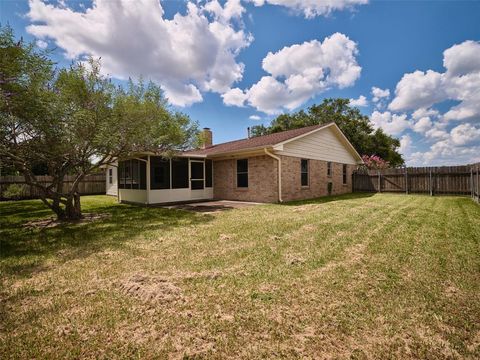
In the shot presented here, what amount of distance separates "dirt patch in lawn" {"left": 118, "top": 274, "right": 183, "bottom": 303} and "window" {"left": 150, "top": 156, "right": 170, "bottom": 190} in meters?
9.62

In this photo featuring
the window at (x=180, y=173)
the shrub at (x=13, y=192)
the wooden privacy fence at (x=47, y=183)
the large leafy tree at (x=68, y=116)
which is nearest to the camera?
the large leafy tree at (x=68, y=116)

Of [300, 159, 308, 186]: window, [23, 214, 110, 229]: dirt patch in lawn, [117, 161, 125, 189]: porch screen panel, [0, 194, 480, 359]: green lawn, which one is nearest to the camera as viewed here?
[0, 194, 480, 359]: green lawn

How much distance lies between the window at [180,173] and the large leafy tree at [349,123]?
2228 cm

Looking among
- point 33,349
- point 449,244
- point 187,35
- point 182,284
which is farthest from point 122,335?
point 187,35

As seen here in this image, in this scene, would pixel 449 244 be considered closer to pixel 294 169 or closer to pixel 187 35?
pixel 294 169

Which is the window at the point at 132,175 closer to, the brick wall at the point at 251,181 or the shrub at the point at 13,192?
the brick wall at the point at 251,181

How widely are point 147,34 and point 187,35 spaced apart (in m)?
1.74

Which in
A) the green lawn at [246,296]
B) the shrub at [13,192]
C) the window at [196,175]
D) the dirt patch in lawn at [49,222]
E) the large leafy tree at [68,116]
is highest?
the large leafy tree at [68,116]

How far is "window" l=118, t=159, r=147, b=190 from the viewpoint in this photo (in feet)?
42.2

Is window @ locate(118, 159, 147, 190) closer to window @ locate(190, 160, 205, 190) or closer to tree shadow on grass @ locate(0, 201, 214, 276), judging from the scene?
window @ locate(190, 160, 205, 190)

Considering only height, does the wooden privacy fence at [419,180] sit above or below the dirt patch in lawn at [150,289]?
above

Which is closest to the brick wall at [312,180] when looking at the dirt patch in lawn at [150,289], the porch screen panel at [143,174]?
the porch screen panel at [143,174]

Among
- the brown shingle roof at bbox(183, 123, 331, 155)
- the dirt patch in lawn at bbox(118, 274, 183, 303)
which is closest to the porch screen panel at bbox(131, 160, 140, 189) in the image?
the brown shingle roof at bbox(183, 123, 331, 155)

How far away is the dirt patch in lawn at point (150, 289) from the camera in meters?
2.91
